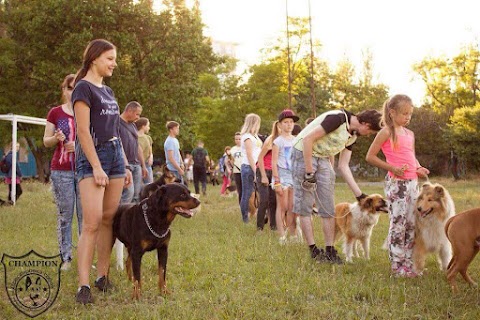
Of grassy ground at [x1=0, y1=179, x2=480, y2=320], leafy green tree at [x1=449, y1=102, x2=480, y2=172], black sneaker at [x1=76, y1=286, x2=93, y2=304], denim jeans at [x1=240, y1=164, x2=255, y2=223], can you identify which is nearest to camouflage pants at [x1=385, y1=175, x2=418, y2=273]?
grassy ground at [x1=0, y1=179, x2=480, y2=320]

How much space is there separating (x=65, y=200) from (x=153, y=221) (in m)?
1.66

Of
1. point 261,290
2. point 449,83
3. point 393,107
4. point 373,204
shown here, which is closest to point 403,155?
point 393,107

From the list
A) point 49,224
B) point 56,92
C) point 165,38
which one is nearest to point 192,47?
point 165,38

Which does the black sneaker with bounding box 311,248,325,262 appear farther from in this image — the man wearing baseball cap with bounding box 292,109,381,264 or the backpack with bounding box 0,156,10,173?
the backpack with bounding box 0,156,10,173

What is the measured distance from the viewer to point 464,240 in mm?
5770

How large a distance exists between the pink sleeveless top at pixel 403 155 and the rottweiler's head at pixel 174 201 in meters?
2.47

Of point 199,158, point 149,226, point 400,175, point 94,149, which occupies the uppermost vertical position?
point 94,149

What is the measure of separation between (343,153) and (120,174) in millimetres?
3309

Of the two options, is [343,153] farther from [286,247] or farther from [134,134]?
[134,134]

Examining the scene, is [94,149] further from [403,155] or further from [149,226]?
[403,155]

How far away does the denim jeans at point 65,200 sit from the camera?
20.9 feet

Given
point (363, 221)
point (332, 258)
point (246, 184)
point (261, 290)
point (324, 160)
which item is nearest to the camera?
point (261, 290)

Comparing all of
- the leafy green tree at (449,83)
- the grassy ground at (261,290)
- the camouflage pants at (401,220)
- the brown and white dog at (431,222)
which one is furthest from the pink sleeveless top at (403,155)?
the leafy green tree at (449,83)

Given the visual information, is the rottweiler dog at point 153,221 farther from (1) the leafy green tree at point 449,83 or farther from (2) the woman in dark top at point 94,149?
(1) the leafy green tree at point 449,83
